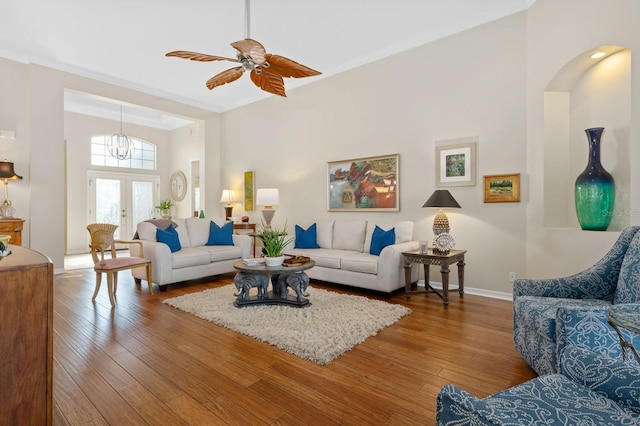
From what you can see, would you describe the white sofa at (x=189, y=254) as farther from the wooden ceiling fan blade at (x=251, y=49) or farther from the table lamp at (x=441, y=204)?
the table lamp at (x=441, y=204)

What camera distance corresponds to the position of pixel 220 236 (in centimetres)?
527

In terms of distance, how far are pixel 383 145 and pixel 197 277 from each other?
321 cm

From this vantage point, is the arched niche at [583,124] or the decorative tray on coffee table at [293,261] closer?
the arched niche at [583,124]

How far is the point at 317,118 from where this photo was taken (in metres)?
5.61

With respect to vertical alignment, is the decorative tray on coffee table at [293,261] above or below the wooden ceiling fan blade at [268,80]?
below

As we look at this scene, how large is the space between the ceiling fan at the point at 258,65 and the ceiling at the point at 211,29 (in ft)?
2.34

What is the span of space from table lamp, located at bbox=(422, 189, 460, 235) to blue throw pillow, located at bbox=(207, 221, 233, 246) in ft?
10.1

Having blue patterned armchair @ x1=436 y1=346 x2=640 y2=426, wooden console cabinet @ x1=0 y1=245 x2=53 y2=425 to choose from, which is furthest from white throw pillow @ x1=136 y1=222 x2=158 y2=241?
blue patterned armchair @ x1=436 y1=346 x2=640 y2=426

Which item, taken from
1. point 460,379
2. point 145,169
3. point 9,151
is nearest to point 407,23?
point 460,379

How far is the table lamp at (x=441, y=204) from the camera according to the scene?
3.88m

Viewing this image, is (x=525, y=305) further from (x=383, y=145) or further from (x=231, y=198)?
(x=231, y=198)

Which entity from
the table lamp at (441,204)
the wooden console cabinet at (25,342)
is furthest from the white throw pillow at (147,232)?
the table lamp at (441,204)

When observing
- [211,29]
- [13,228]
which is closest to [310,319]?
[211,29]

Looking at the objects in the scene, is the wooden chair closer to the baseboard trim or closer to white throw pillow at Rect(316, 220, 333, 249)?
white throw pillow at Rect(316, 220, 333, 249)
